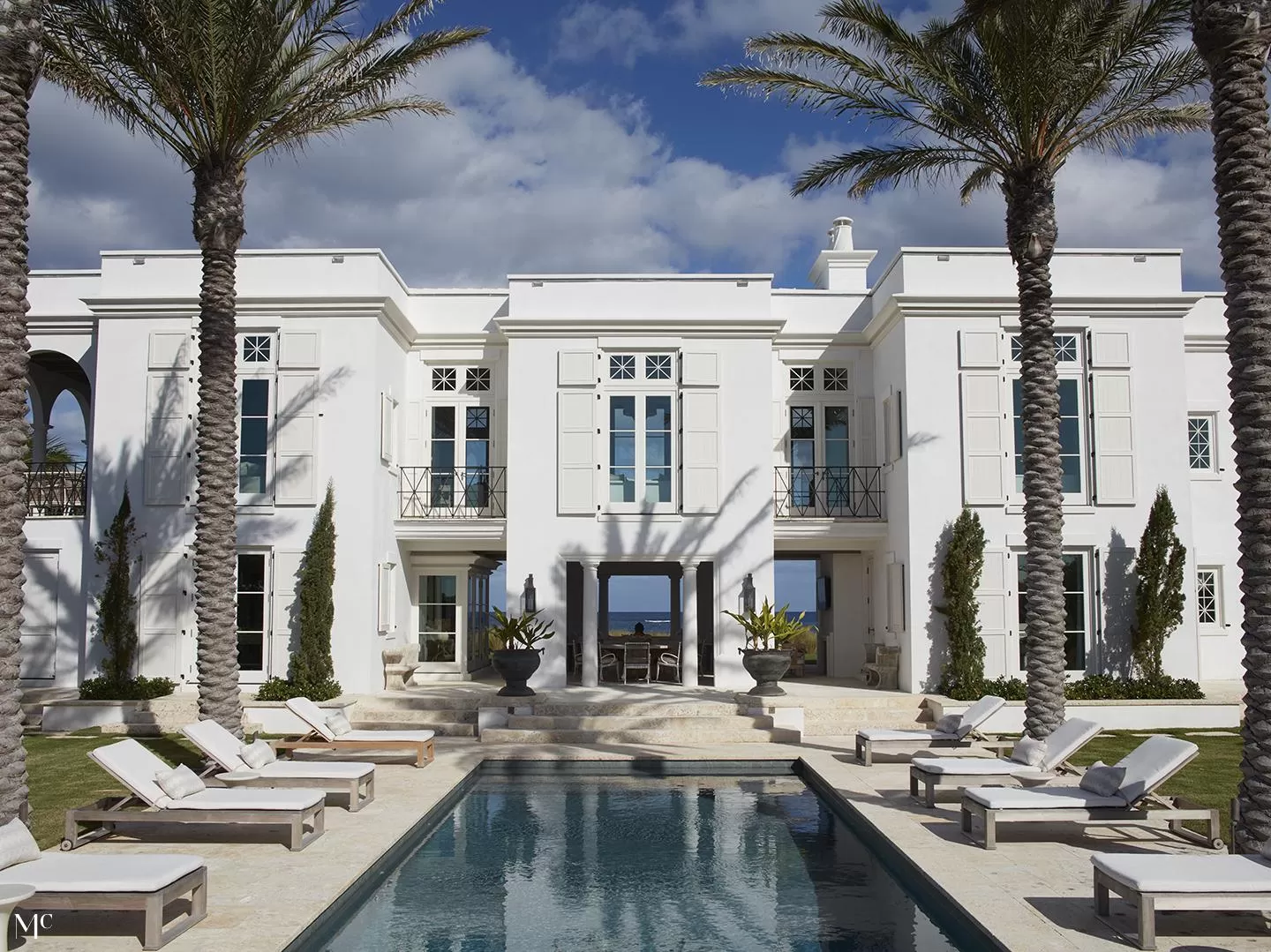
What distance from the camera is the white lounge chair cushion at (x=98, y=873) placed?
20.3ft

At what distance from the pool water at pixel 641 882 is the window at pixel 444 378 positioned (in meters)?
9.86

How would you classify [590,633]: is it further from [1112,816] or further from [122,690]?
[1112,816]

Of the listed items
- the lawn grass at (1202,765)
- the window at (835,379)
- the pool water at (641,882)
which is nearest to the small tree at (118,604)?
the pool water at (641,882)

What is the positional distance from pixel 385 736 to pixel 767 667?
6.12 meters

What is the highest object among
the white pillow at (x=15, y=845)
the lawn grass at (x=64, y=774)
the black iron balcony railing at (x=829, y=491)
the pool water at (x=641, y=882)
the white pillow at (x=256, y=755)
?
the black iron balcony railing at (x=829, y=491)

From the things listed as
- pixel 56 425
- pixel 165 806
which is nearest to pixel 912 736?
pixel 165 806

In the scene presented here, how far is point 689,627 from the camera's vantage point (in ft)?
60.1

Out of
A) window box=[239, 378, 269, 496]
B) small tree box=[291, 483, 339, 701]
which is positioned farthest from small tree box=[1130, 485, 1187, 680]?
window box=[239, 378, 269, 496]

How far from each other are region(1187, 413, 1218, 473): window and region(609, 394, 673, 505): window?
10217 millimetres

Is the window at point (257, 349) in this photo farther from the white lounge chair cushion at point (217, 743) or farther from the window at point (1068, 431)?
the window at point (1068, 431)

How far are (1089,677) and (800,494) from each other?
5.96 meters

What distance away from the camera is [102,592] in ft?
56.7

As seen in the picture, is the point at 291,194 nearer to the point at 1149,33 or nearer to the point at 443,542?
the point at 443,542

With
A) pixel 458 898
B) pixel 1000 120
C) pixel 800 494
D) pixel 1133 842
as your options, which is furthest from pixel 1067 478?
pixel 458 898
